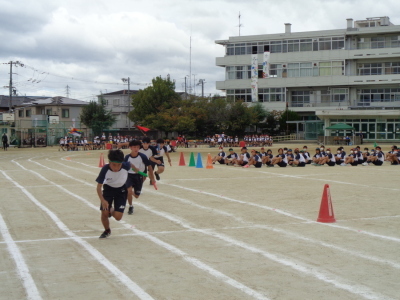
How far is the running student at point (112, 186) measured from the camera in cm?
872

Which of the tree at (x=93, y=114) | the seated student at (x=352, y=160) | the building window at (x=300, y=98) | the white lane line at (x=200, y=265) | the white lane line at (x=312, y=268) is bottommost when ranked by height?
the white lane line at (x=312, y=268)

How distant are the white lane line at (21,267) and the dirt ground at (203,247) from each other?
0.01 metres

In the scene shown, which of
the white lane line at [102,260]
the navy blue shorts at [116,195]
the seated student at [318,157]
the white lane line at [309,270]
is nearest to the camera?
the white lane line at [309,270]

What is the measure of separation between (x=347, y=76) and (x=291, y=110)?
8.43 metres

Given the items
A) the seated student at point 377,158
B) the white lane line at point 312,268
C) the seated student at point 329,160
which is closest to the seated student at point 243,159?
the seated student at point 329,160

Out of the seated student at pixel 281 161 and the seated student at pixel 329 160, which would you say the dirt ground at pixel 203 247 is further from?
the seated student at pixel 329 160

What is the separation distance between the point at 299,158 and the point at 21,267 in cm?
2104

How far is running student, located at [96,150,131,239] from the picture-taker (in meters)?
8.72

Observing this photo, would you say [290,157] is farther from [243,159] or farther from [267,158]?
[243,159]

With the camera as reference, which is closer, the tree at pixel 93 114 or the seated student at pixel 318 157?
the seated student at pixel 318 157

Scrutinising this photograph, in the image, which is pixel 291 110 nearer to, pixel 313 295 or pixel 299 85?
pixel 299 85

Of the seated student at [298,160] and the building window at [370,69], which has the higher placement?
the building window at [370,69]

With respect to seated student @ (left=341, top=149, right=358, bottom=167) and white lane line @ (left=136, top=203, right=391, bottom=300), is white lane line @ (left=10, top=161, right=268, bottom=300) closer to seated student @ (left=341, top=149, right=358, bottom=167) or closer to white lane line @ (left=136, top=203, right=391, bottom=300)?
white lane line @ (left=136, top=203, right=391, bottom=300)

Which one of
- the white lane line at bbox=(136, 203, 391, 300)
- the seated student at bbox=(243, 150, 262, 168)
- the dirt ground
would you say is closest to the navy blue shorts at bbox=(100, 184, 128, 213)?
the dirt ground
